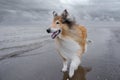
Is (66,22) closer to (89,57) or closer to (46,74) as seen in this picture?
(46,74)

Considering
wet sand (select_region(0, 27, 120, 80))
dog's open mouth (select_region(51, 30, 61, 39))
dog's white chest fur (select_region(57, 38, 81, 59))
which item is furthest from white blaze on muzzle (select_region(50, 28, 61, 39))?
wet sand (select_region(0, 27, 120, 80))

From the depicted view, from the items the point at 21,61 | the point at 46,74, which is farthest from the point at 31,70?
the point at 21,61

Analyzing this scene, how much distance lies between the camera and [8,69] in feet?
33.0

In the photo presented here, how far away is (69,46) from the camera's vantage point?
8656 millimetres

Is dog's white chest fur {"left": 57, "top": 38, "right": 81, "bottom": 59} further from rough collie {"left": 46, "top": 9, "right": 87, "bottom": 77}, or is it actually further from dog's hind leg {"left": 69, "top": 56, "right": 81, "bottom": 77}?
dog's hind leg {"left": 69, "top": 56, "right": 81, "bottom": 77}

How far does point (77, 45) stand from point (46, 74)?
1.65 m

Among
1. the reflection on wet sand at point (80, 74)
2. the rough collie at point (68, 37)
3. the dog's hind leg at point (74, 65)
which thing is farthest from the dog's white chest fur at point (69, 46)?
the reflection on wet sand at point (80, 74)

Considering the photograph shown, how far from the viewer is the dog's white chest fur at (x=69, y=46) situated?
859 centimetres

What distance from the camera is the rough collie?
26.8 feet

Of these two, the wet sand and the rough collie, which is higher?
the rough collie

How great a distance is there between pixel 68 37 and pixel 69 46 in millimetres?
358

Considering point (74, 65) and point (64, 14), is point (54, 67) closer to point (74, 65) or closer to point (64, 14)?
point (74, 65)

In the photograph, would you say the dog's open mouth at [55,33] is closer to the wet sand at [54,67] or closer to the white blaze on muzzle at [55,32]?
the white blaze on muzzle at [55,32]

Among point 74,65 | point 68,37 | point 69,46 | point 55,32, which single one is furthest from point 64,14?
point 74,65
